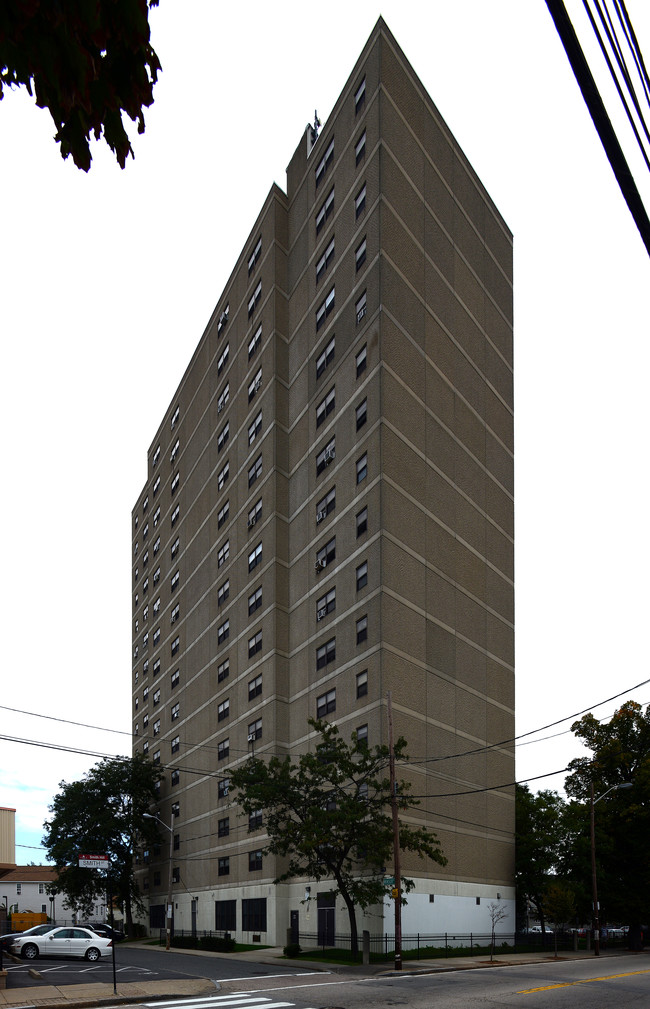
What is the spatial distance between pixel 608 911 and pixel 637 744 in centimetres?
1039

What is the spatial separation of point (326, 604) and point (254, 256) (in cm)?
3167

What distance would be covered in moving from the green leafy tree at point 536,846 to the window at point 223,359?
139 feet

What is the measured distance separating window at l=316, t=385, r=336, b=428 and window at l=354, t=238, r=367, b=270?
7700 mm

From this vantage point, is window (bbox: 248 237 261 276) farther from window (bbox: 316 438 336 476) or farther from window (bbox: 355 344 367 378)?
window (bbox: 316 438 336 476)

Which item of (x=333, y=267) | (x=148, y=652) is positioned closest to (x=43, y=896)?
(x=148, y=652)

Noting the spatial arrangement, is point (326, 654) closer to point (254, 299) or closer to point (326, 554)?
point (326, 554)

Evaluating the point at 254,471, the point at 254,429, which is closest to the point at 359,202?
the point at 254,429

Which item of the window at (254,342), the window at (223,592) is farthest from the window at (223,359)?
the window at (223,592)

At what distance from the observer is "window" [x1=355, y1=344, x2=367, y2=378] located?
53375 mm

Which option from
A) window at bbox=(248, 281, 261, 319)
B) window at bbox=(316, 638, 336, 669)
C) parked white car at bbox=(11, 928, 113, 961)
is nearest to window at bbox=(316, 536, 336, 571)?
window at bbox=(316, 638, 336, 669)

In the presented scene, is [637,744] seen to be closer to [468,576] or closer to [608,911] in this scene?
[608,911]

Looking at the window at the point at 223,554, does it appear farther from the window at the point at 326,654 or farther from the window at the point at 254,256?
the window at the point at 254,256

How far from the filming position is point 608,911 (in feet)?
173

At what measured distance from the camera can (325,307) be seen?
60.0 meters
